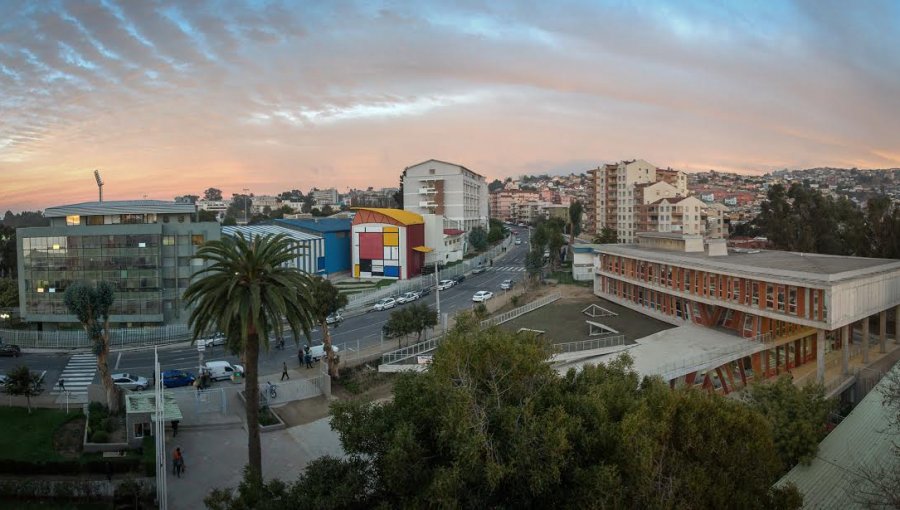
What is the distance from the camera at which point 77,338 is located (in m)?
44.5

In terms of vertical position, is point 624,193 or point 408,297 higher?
point 624,193

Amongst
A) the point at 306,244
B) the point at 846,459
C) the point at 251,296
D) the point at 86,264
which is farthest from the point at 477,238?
the point at 846,459

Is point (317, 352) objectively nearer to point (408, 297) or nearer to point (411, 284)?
point (408, 297)

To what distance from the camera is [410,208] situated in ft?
344

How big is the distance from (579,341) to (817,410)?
15.4 meters

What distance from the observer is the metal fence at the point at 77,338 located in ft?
145

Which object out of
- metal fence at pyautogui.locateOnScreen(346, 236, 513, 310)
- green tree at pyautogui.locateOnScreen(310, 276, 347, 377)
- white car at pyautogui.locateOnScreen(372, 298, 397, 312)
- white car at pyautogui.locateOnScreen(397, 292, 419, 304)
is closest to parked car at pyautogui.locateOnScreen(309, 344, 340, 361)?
green tree at pyautogui.locateOnScreen(310, 276, 347, 377)

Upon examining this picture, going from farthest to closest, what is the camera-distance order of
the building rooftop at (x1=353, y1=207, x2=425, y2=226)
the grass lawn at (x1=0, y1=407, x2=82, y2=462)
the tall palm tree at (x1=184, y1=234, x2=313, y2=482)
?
1. the building rooftop at (x1=353, y1=207, x2=425, y2=226)
2. the grass lawn at (x1=0, y1=407, x2=82, y2=462)
3. the tall palm tree at (x1=184, y1=234, x2=313, y2=482)

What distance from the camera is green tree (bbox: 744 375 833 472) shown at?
19078 millimetres

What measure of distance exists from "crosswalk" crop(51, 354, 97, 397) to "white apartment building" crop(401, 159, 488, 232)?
66.0 meters

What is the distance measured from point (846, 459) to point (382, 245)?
60.2 meters

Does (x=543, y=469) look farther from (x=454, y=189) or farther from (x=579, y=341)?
(x=454, y=189)

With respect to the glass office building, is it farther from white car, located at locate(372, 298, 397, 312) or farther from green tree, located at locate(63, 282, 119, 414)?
green tree, located at locate(63, 282, 119, 414)

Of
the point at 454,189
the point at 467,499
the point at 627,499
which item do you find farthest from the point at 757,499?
the point at 454,189
